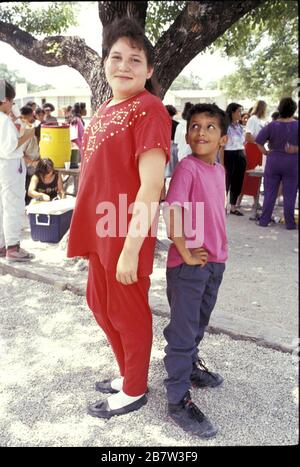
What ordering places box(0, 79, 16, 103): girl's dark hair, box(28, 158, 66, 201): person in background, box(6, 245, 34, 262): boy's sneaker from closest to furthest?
1. box(0, 79, 16, 103): girl's dark hair
2. box(6, 245, 34, 262): boy's sneaker
3. box(28, 158, 66, 201): person in background

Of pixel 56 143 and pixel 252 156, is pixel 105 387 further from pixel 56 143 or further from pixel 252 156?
pixel 252 156

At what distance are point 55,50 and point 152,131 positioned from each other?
2922mm

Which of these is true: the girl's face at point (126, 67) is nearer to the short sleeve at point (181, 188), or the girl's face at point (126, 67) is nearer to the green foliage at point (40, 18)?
the short sleeve at point (181, 188)

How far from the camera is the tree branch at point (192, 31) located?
3213mm

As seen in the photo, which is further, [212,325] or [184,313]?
[212,325]

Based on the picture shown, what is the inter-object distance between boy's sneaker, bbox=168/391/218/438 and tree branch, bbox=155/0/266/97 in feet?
8.70

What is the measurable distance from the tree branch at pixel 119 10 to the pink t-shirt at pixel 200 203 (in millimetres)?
1633

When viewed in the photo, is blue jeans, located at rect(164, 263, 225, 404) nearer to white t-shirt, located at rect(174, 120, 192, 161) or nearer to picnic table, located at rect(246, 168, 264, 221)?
white t-shirt, located at rect(174, 120, 192, 161)

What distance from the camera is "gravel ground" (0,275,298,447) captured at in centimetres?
197

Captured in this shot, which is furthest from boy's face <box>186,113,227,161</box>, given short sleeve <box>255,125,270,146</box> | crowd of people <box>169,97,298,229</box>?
short sleeve <box>255,125,270,146</box>

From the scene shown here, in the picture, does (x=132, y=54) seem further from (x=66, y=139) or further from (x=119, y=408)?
(x=66, y=139)

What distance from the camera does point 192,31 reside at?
3404 millimetres

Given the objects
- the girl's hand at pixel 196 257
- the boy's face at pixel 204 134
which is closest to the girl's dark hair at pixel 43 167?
the boy's face at pixel 204 134

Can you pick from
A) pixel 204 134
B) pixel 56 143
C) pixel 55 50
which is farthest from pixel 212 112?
pixel 56 143
